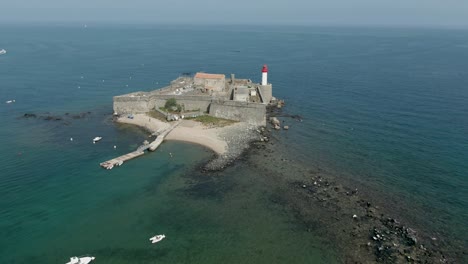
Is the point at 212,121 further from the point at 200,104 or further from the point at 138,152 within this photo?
the point at 138,152

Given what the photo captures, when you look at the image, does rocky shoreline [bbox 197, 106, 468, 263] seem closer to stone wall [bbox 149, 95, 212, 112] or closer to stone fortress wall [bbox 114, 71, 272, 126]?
stone fortress wall [bbox 114, 71, 272, 126]

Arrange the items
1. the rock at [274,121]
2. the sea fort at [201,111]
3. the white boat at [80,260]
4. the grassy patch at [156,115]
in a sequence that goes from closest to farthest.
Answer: the white boat at [80,260], the sea fort at [201,111], the rock at [274,121], the grassy patch at [156,115]

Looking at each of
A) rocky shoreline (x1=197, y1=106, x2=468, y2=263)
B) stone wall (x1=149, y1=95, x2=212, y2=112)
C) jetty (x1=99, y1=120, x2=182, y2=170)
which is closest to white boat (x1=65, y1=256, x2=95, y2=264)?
jetty (x1=99, y1=120, x2=182, y2=170)

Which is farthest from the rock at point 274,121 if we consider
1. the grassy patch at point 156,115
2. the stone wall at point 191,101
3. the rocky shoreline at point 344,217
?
the grassy patch at point 156,115

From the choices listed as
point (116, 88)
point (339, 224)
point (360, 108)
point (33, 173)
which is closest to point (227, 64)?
point (116, 88)

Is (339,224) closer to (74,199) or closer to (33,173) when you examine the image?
(74,199)

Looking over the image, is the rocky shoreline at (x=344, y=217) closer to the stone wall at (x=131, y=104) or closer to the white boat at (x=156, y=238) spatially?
the white boat at (x=156, y=238)

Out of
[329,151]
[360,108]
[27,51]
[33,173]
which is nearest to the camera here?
[33,173]
